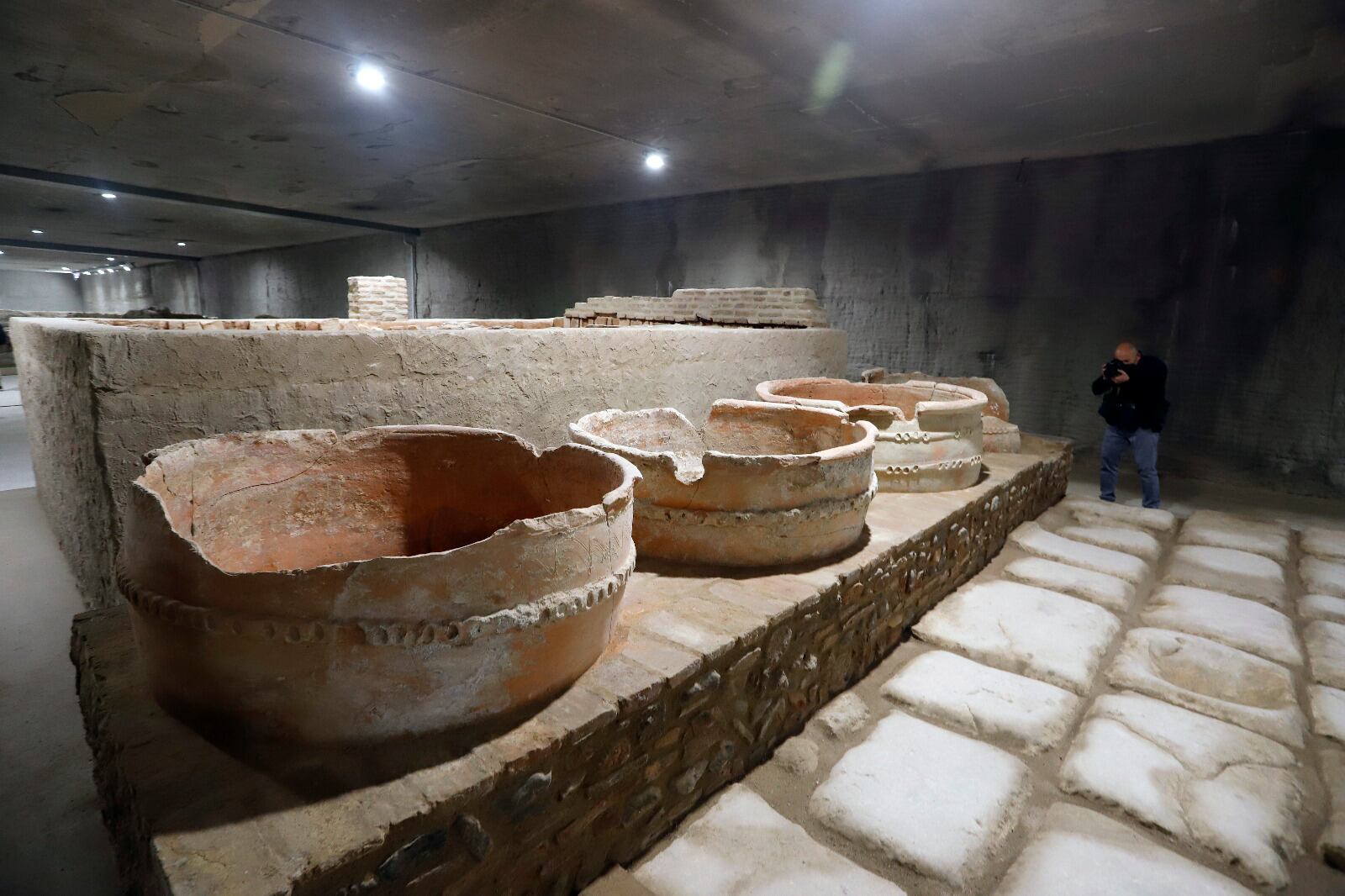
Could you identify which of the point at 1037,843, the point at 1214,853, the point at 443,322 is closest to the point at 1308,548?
the point at 1214,853

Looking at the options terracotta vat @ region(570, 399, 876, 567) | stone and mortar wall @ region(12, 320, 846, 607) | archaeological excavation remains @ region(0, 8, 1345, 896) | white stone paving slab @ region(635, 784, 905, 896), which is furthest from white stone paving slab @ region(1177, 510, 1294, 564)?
white stone paving slab @ region(635, 784, 905, 896)

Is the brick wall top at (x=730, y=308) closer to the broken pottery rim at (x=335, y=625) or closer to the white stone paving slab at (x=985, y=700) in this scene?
A: the white stone paving slab at (x=985, y=700)

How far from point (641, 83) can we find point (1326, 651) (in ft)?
18.3

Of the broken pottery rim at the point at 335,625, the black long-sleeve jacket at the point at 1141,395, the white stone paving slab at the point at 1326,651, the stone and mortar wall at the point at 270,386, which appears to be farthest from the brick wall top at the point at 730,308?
the broken pottery rim at the point at 335,625

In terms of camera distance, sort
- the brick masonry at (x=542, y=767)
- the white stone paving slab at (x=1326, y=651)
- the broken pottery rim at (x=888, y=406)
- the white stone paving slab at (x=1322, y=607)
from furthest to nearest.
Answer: the broken pottery rim at (x=888, y=406) → the white stone paving slab at (x=1322, y=607) → the white stone paving slab at (x=1326, y=651) → the brick masonry at (x=542, y=767)

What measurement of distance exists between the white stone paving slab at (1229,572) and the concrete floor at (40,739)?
215 inches

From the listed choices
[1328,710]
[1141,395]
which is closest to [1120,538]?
[1141,395]

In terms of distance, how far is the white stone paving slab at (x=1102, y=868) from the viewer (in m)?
2.08

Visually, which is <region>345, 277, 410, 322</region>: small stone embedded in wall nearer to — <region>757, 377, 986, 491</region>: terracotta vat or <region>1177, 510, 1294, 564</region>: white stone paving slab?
<region>757, 377, 986, 491</region>: terracotta vat

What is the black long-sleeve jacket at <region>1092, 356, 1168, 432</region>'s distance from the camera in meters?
5.80

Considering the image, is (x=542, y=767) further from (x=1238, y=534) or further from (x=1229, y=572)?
(x=1238, y=534)

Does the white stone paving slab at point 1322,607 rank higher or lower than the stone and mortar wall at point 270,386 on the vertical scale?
lower

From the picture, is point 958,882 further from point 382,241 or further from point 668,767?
point 382,241

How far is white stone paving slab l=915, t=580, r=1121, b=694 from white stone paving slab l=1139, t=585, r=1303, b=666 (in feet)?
1.16
